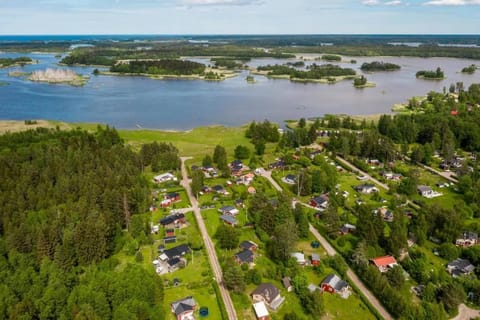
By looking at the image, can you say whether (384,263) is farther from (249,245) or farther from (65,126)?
(65,126)

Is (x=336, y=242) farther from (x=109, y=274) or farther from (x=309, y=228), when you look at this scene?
(x=109, y=274)

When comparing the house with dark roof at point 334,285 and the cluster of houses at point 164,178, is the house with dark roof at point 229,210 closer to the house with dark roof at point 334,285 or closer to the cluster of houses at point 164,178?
the cluster of houses at point 164,178

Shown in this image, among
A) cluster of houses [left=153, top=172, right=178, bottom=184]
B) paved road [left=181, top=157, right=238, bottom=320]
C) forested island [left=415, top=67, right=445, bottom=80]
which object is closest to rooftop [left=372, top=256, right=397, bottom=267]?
paved road [left=181, top=157, right=238, bottom=320]

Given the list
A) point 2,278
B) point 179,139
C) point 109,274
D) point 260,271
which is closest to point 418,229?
point 260,271

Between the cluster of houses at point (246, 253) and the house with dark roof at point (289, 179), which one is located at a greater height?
the house with dark roof at point (289, 179)

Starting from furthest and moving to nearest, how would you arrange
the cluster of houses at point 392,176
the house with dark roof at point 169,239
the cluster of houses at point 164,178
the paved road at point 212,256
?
1. the cluster of houses at point 392,176
2. the cluster of houses at point 164,178
3. the house with dark roof at point 169,239
4. the paved road at point 212,256

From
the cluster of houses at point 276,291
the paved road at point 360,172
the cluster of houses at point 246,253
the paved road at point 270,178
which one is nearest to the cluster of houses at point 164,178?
the paved road at point 270,178

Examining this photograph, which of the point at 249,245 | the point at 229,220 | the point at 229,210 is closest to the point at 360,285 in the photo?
the point at 249,245
